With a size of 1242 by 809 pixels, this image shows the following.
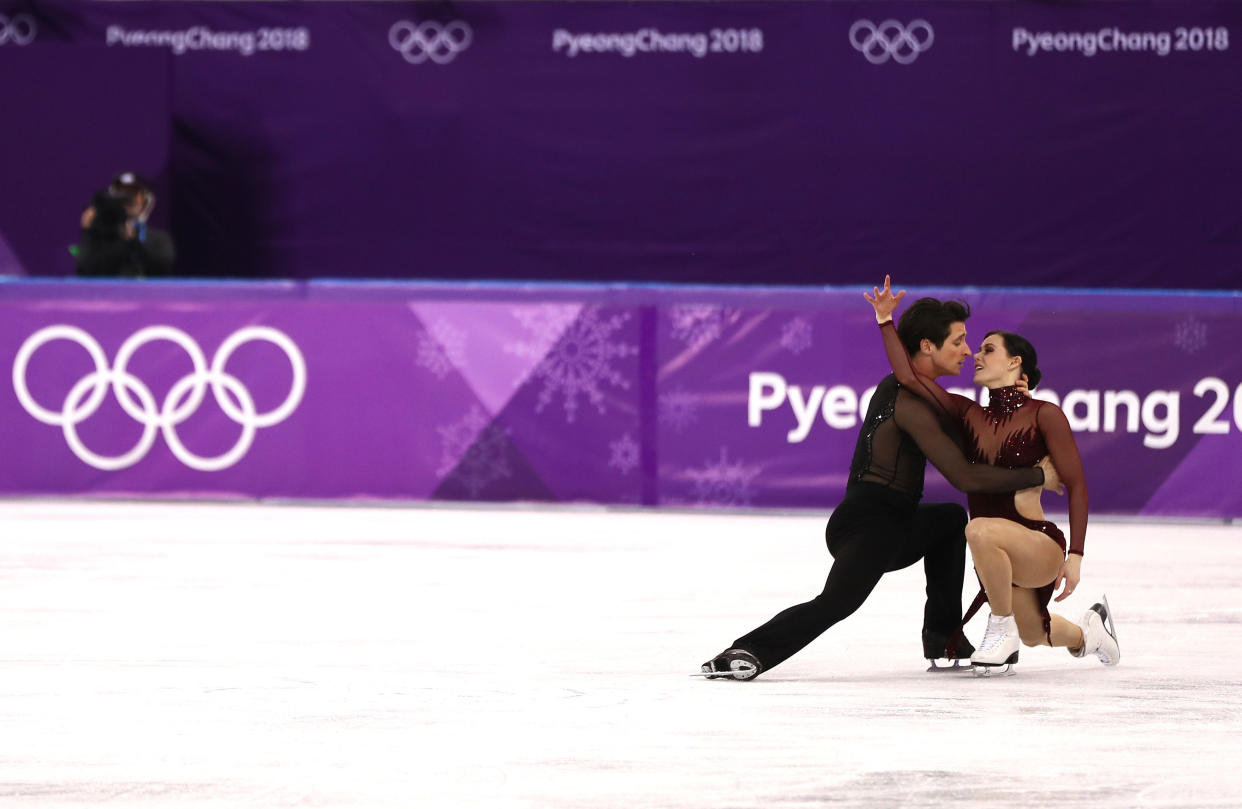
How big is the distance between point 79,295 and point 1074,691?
295 inches

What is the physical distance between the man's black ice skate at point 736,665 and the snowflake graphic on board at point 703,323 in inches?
214

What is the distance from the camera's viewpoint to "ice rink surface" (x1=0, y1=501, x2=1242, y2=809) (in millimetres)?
4223

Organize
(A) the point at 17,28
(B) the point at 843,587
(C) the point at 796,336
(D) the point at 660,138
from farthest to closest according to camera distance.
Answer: (A) the point at 17,28 < (D) the point at 660,138 < (C) the point at 796,336 < (B) the point at 843,587

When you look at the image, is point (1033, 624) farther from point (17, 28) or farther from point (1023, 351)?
point (17, 28)

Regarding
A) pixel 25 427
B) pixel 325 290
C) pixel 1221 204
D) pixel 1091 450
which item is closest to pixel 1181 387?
pixel 1091 450

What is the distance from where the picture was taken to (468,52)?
14820 millimetres

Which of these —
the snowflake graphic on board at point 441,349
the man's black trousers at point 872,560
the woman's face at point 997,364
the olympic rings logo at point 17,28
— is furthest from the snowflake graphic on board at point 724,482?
the olympic rings logo at point 17,28

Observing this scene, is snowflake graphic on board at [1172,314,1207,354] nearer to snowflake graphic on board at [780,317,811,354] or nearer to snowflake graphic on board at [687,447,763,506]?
snowflake graphic on board at [780,317,811,354]

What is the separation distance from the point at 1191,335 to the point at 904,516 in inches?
219

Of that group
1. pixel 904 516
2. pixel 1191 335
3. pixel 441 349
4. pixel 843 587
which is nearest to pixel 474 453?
pixel 441 349

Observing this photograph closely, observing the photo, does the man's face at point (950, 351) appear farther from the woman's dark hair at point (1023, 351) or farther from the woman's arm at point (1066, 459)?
the woman's arm at point (1066, 459)

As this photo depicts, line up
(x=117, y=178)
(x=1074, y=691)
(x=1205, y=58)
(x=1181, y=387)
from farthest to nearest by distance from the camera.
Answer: (x=1205, y=58) < (x=117, y=178) < (x=1181, y=387) < (x=1074, y=691)

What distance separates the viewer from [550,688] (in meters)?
5.41

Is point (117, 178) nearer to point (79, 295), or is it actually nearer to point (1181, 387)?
point (79, 295)
